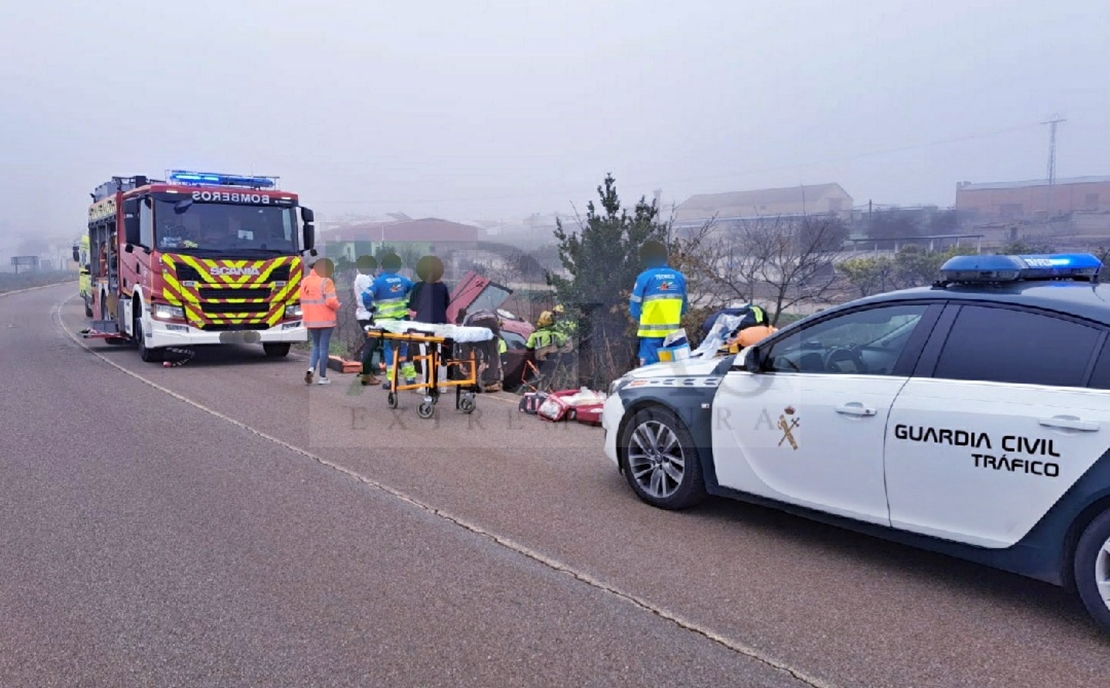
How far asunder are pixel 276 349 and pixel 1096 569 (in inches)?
547

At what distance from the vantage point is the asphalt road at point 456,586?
11.7 feet

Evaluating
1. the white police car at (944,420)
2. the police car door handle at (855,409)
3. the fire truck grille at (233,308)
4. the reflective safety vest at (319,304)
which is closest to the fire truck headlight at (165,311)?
the fire truck grille at (233,308)

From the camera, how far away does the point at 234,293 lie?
1398 cm

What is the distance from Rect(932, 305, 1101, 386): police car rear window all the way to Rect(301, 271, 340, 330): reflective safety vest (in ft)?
29.2

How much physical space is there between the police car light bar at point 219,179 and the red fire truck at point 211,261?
21mm

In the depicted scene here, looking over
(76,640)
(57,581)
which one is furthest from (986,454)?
(57,581)

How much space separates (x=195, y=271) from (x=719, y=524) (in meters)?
10.8

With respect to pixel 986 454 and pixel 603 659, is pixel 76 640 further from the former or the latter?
pixel 986 454

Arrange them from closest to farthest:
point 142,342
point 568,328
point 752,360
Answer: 1. point 752,360
2. point 568,328
3. point 142,342

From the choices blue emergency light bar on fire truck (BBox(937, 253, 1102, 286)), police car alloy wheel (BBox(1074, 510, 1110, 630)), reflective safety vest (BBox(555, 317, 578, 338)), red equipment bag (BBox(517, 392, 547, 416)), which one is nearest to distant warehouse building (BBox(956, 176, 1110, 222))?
reflective safety vest (BBox(555, 317, 578, 338))

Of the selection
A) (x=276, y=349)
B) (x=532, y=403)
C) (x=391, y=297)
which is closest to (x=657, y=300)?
(x=532, y=403)

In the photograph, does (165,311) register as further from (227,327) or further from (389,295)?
(389,295)

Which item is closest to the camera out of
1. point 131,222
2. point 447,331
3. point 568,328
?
point 447,331

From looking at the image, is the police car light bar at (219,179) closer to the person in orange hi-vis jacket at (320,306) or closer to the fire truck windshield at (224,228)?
the fire truck windshield at (224,228)
